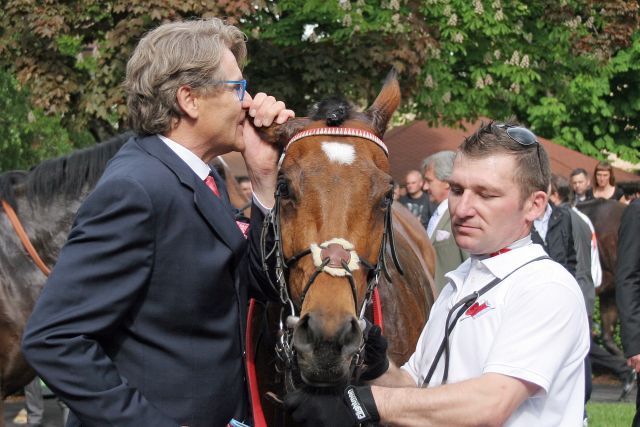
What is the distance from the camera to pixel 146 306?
2.53 meters

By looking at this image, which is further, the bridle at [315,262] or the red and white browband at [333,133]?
the red and white browband at [333,133]

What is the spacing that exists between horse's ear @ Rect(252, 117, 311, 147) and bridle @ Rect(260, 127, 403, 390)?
0.19 feet

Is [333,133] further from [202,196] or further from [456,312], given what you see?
[456,312]

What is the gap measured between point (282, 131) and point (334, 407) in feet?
3.92

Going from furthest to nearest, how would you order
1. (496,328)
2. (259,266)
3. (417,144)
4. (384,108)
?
1. (417,144)
2. (384,108)
3. (259,266)
4. (496,328)

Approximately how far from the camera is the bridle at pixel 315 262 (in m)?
2.93

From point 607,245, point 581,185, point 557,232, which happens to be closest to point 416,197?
point 581,185

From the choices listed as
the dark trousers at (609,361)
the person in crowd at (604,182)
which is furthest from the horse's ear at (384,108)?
the person in crowd at (604,182)

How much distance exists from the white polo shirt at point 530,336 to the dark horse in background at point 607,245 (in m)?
9.97

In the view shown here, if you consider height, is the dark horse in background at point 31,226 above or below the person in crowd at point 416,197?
above

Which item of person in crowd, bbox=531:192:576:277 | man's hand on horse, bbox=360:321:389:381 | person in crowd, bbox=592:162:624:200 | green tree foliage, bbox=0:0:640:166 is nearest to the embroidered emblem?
man's hand on horse, bbox=360:321:389:381

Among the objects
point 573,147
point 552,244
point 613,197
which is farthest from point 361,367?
point 573,147

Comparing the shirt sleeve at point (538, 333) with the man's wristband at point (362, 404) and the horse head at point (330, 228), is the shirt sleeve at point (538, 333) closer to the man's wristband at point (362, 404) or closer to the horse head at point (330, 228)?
the man's wristband at point (362, 404)

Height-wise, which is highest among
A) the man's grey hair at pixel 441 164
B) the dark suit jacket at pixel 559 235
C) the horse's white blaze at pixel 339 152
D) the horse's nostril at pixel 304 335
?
the horse's white blaze at pixel 339 152
